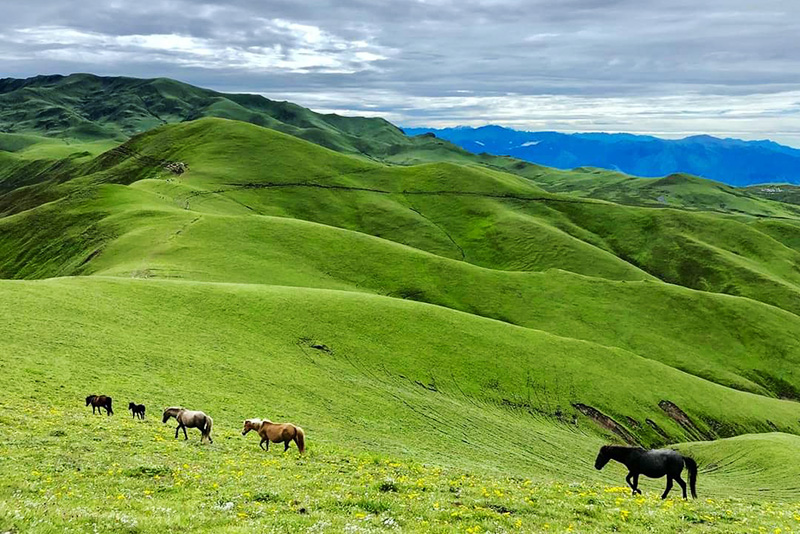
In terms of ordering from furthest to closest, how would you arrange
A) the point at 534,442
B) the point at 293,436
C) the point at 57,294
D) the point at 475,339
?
the point at 475,339 < the point at 57,294 < the point at 534,442 < the point at 293,436

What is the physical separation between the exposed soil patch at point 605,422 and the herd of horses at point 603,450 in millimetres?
39087

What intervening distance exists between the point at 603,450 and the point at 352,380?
3351 cm

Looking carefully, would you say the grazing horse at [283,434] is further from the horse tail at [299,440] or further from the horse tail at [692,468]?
the horse tail at [692,468]

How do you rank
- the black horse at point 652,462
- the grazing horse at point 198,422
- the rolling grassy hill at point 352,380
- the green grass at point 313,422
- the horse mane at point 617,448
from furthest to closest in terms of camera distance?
the grazing horse at point 198,422
the horse mane at point 617,448
the black horse at point 652,462
the rolling grassy hill at point 352,380
the green grass at point 313,422

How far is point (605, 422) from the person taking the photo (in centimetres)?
6825

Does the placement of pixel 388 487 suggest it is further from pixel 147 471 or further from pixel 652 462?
pixel 652 462

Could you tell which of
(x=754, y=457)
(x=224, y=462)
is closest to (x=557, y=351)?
(x=754, y=457)

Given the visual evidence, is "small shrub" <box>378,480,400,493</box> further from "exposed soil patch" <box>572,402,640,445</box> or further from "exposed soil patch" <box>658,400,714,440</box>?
"exposed soil patch" <box>658,400,714,440</box>

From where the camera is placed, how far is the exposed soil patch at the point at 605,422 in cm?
6738

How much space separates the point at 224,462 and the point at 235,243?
326 ft

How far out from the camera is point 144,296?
2477 inches

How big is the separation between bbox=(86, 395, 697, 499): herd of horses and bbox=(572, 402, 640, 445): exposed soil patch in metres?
39.1

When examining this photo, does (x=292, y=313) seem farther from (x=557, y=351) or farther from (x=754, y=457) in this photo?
(x=754, y=457)

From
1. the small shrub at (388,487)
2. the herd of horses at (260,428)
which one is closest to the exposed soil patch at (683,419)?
the herd of horses at (260,428)
